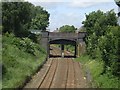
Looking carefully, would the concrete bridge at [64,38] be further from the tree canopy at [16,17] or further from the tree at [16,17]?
the tree at [16,17]

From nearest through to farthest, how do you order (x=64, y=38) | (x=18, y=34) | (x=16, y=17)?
1. (x=16, y=17)
2. (x=18, y=34)
3. (x=64, y=38)

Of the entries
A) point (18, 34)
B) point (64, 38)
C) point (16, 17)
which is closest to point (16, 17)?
point (16, 17)

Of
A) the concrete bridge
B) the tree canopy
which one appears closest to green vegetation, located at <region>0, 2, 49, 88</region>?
the tree canopy

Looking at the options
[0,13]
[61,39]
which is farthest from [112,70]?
[61,39]

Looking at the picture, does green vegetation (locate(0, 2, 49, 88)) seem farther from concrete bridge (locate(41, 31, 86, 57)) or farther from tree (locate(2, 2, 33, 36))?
concrete bridge (locate(41, 31, 86, 57))

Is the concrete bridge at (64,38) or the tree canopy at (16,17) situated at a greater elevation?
the tree canopy at (16,17)

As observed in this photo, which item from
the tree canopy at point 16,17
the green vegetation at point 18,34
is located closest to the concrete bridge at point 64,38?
the green vegetation at point 18,34

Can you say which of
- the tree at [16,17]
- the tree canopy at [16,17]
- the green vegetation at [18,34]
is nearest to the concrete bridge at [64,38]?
the green vegetation at [18,34]

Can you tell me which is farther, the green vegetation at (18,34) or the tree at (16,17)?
the tree at (16,17)

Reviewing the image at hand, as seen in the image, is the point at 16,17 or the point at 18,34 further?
the point at 18,34

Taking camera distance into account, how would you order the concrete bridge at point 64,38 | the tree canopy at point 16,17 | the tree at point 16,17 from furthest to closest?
the concrete bridge at point 64,38
the tree at point 16,17
the tree canopy at point 16,17

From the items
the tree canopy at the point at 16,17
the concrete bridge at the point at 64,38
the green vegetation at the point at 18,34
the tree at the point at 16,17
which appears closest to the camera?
the green vegetation at the point at 18,34

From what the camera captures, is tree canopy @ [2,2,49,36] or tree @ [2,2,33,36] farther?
tree @ [2,2,33,36]

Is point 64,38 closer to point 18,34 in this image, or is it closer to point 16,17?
point 18,34
